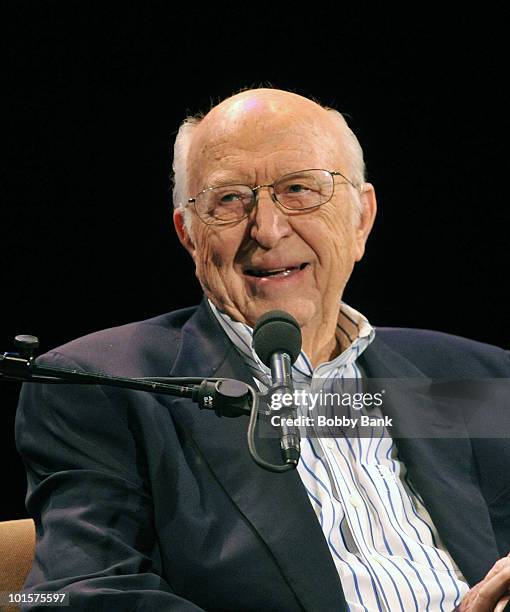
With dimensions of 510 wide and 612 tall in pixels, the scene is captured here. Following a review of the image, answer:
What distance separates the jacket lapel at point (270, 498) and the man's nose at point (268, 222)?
35 cm

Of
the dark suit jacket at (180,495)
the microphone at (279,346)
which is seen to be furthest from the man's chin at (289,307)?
the microphone at (279,346)

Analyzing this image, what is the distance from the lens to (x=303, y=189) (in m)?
2.34

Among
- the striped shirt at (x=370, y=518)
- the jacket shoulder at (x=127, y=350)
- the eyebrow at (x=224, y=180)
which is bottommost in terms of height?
the striped shirt at (x=370, y=518)

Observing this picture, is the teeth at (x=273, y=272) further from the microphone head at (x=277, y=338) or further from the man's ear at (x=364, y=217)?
the microphone head at (x=277, y=338)

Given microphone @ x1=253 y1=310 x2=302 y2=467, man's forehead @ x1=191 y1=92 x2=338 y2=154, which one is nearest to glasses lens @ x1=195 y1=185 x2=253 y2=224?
man's forehead @ x1=191 y1=92 x2=338 y2=154

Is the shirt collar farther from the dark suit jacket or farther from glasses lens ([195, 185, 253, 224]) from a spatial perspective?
glasses lens ([195, 185, 253, 224])

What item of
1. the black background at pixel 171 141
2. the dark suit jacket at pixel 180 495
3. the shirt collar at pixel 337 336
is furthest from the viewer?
the black background at pixel 171 141

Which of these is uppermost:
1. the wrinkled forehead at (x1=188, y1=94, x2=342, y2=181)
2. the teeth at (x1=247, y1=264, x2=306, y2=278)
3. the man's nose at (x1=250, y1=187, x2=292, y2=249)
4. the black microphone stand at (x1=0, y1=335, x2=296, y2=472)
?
the wrinkled forehead at (x1=188, y1=94, x2=342, y2=181)

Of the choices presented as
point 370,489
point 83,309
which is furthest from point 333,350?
point 83,309

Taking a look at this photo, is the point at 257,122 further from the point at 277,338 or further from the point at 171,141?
the point at 277,338

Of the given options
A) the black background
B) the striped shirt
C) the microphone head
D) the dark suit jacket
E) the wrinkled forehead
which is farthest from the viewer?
the black background

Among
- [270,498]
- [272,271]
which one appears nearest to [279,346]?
[270,498]

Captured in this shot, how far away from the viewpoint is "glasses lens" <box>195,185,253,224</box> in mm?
2324

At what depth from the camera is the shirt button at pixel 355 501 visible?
2.03 metres
